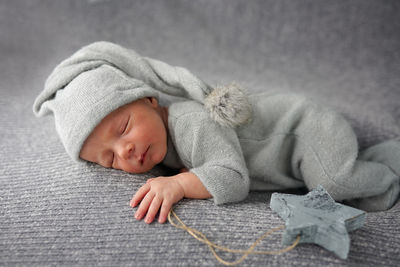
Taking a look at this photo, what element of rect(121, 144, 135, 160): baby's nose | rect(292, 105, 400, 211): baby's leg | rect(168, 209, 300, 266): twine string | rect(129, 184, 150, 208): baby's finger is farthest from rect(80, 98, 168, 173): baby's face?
rect(292, 105, 400, 211): baby's leg

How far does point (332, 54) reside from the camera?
6.10 feet

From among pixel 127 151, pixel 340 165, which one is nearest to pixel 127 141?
pixel 127 151

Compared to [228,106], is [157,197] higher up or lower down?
A: lower down

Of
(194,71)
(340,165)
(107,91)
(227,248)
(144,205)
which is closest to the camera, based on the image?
(227,248)

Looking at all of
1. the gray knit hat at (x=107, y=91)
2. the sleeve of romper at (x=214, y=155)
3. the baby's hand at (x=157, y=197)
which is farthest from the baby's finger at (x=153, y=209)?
the gray knit hat at (x=107, y=91)

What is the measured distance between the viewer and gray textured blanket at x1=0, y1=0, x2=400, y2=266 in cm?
84

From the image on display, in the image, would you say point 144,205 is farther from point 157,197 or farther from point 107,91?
point 107,91

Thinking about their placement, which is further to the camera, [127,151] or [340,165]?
[340,165]

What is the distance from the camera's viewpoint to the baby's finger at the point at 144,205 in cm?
91

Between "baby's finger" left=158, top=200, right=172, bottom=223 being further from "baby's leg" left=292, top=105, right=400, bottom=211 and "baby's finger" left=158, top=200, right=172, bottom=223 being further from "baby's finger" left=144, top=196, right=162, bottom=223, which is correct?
"baby's leg" left=292, top=105, right=400, bottom=211

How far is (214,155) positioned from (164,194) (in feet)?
0.70

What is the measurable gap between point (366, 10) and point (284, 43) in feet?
1.41

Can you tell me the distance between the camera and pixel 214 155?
3.52 ft

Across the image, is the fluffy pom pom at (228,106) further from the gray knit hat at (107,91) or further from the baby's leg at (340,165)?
the baby's leg at (340,165)
